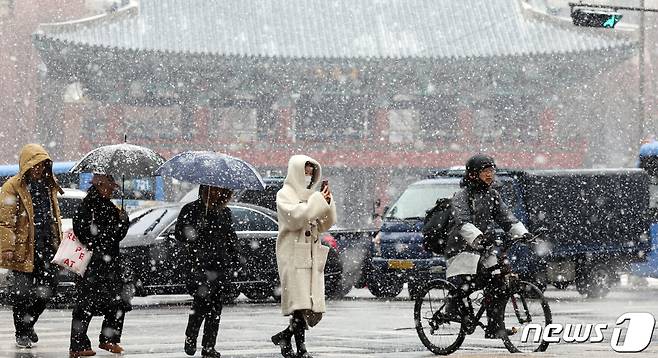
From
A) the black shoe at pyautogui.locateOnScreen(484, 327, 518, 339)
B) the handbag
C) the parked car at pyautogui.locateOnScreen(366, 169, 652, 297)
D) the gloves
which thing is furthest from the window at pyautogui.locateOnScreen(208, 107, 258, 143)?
the gloves

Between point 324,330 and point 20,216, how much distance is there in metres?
3.73

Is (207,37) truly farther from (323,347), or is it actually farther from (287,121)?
(323,347)

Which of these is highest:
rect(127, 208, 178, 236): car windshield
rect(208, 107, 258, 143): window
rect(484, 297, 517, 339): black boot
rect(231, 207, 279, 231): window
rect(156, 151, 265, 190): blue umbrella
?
rect(156, 151, 265, 190): blue umbrella

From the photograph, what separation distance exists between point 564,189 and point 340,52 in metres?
24.7

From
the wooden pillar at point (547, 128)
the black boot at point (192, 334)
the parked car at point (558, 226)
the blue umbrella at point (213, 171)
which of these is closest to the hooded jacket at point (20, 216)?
the blue umbrella at point (213, 171)

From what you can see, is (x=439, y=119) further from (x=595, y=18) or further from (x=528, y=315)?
(x=528, y=315)

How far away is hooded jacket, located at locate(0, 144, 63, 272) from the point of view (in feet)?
37.3

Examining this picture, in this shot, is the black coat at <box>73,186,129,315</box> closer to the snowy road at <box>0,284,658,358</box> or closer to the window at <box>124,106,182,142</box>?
the snowy road at <box>0,284,658,358</box>

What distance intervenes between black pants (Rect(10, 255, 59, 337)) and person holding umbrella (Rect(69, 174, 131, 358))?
816mm

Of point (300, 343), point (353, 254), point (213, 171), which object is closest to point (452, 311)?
point (300, 343)

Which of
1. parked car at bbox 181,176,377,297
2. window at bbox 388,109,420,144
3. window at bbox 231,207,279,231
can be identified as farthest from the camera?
window at bbox 388,109,420,144

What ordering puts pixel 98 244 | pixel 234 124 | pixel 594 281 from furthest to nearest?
pixel 234 124, pixel 594 281, pixel 98 244

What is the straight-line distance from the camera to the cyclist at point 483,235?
10.6 metres

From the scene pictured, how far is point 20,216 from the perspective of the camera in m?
11.5
